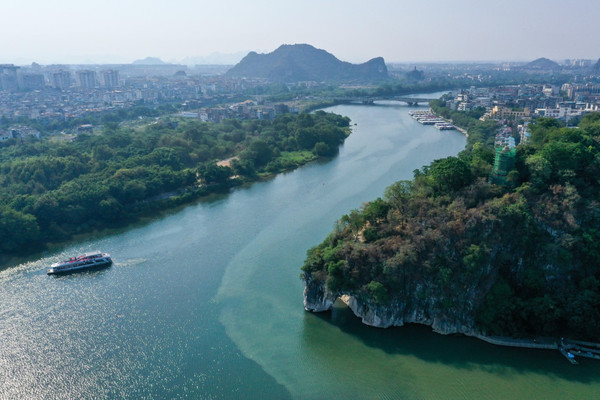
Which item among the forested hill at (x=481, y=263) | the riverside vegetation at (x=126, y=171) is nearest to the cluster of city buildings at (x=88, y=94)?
the riverside vegetation at (x=126, y=171)

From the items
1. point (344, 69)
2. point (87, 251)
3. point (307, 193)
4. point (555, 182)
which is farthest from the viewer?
point (344, 69)

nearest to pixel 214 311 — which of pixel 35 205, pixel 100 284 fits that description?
pixel 100 284

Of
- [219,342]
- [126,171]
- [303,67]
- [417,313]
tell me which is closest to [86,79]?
[303,67]

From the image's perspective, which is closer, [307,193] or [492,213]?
[492,213]

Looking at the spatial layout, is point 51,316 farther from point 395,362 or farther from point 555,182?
point 555,182

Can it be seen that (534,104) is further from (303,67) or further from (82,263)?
(303,67)

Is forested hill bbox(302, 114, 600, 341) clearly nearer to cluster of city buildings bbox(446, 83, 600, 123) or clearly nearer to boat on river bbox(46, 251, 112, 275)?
boat on river bbox(46, 251, 112, 275)

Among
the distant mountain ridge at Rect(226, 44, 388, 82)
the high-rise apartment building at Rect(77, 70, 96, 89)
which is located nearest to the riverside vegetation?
the high-rise apartment building at Rect(77, 70, 96, 89)
